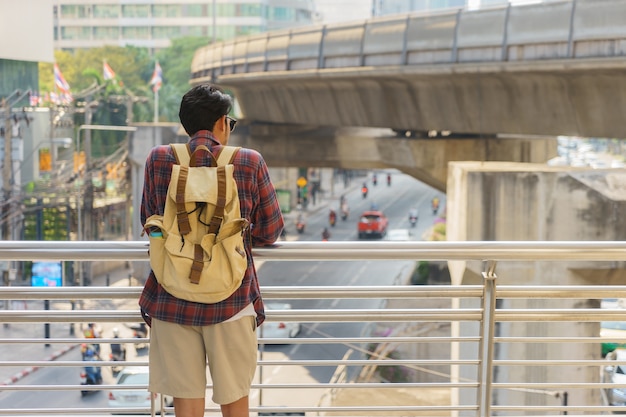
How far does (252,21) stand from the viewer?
243 ft

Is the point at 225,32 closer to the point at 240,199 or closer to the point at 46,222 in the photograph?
the point at 46,222

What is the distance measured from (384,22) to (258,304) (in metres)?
14.5

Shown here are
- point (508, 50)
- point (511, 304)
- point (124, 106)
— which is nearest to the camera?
point (511, 304)

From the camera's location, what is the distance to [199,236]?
345 centimetres

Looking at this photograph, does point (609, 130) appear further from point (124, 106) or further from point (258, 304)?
point (124, 106)

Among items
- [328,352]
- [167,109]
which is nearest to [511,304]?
[328,352]

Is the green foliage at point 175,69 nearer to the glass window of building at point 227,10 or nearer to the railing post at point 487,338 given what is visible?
the glass window of building at point 227,10

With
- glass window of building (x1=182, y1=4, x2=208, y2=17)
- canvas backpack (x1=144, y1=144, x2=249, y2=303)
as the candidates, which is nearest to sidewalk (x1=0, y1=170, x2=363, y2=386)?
canvas backpack (x1=144, y1=144, x2=249, y2=303)

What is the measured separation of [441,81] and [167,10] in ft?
214

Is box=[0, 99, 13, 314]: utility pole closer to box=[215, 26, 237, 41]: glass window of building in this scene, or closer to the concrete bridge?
the concrete bridge

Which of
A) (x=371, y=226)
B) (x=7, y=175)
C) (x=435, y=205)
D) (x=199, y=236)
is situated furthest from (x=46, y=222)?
(x=435, y=205)

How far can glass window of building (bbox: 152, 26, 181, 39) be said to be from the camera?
256ft

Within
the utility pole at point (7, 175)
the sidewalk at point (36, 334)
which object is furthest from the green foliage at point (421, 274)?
the utility pole at point (7, 175)

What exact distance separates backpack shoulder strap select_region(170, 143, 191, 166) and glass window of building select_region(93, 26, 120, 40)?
235 feet
